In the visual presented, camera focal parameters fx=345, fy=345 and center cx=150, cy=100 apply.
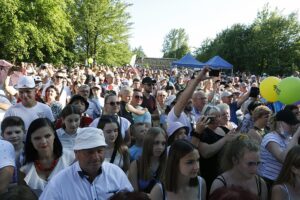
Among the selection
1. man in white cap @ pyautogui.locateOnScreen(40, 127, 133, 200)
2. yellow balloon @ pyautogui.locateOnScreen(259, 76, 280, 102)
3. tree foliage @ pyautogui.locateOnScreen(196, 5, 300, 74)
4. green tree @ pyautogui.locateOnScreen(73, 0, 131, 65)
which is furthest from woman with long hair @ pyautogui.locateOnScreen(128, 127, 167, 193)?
tree foliage @ pyautogui.locateOnScreen(196, 5, 300, 74)

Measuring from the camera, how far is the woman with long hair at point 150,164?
348 cm

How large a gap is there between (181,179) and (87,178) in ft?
2.90

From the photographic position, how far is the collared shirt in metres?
2.34

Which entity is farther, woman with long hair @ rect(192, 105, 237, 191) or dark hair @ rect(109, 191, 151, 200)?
woman with long hair @ rect(192, 105, 237, 191)

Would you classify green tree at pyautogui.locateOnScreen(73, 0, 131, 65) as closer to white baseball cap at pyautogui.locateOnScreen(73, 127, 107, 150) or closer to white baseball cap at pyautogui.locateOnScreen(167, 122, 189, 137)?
white baseball cap at pyautogui.locateOnScreen(167, 122, 189, 137)

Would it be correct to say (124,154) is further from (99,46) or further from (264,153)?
(99,46)

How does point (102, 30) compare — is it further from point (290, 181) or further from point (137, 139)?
point (290, 181)

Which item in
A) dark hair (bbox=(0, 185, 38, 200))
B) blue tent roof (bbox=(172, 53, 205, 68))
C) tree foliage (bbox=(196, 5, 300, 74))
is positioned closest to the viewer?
dark hair (bbox=(0, 185, 38, 200))

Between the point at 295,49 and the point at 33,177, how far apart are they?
138 feet

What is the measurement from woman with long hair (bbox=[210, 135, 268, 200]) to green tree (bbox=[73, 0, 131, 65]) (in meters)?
35.5

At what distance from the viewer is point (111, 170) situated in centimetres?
258

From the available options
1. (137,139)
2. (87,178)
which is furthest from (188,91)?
(87,178)

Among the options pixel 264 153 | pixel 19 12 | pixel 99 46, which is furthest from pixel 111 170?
pixel 99 46

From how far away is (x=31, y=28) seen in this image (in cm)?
2756
